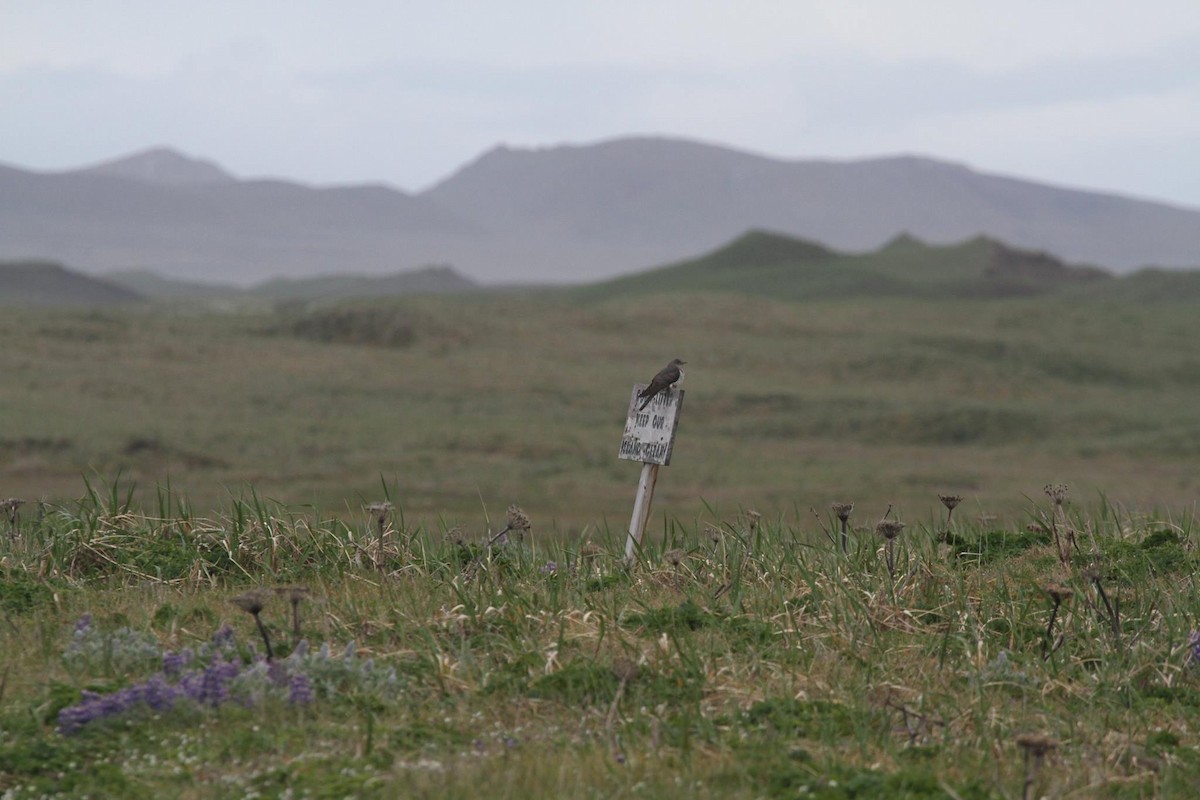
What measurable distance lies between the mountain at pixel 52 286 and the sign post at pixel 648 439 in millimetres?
109887

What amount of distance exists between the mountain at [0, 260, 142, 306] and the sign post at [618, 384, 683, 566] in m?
110

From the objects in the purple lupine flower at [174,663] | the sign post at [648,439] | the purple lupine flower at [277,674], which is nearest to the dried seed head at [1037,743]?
the purple lupine flower at [277,674]

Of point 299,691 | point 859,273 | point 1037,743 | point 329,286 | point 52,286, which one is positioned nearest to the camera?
point 1037,743

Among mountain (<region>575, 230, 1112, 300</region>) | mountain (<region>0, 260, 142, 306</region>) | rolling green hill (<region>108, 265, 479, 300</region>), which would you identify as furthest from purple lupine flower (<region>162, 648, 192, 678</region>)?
rolling green hill (<region>108, 265, 479, 300</region>)

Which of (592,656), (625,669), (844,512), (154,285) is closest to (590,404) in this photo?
(844,512)

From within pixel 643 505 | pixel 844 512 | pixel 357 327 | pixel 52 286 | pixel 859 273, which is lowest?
pixel 52 286

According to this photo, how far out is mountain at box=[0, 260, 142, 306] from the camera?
112250 millimetres

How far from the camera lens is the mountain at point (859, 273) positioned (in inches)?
3145

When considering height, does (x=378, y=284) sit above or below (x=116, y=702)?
above

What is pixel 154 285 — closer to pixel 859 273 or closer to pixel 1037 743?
pixel 859 273

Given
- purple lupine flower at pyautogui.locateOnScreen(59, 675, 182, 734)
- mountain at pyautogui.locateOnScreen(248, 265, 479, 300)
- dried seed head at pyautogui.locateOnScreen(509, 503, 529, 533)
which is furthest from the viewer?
mountain at pyautogui.locateOnScreen(248, 265, 479, 300)

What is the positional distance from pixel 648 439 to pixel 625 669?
80.3 inches

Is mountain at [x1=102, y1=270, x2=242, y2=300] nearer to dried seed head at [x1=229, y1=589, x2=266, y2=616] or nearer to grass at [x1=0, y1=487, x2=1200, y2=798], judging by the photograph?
grass at [x1=0, y1=487, x2=1200, y2=798]

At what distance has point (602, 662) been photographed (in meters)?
5.06
